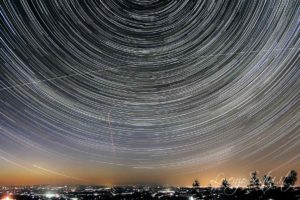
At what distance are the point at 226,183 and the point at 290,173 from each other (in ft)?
141

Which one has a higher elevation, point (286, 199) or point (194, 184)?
point (194, 184)

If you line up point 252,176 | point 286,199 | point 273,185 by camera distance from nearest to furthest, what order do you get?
point 286,199
point 273,185
point 252,176

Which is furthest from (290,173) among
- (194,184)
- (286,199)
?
(194,184)

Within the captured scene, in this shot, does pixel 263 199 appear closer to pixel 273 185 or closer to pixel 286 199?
pixel 286 199

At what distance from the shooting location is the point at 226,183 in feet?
437

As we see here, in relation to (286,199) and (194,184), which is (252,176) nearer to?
(194,184)

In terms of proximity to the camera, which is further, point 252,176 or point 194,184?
point 194,184

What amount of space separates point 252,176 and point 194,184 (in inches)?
1541

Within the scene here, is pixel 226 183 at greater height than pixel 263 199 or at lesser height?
greater

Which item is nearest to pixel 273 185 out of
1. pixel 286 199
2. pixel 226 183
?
pixel 226 183

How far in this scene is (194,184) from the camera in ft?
494

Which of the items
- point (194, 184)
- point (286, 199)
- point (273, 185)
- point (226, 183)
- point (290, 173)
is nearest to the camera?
point (286, 199)

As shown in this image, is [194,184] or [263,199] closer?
[263,199]

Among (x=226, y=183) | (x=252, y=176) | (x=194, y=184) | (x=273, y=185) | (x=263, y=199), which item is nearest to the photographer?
(x=263, y=199)
